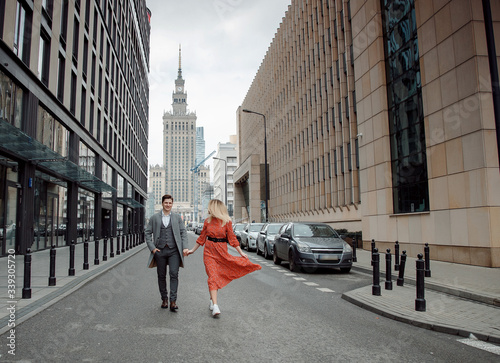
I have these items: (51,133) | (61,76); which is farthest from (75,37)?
(51,133)

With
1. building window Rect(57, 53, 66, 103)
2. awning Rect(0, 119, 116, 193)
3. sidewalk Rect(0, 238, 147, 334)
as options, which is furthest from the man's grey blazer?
building window Rect(57, 53, 66, 103)

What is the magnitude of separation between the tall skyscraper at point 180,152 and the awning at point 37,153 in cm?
13989

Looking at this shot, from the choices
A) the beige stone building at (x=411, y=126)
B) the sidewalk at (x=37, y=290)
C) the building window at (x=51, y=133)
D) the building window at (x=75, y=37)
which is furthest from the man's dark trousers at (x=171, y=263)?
the building window at (x=75, y=37)

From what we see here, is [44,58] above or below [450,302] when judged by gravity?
above

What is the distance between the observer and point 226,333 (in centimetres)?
516

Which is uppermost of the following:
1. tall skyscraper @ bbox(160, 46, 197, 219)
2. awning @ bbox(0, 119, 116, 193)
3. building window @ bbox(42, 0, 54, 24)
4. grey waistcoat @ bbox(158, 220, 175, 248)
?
tall skyscraper @ bbox(160, 46, 197, 219)

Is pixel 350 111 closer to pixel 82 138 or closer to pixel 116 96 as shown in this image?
pixel 82 138

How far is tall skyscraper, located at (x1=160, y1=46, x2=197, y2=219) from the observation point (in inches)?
6447

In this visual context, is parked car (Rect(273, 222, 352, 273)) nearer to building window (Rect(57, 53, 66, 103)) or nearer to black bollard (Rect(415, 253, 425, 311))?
black bollard (Rect(415, 253, 425, 311))

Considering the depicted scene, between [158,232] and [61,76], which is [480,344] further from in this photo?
[61,76]

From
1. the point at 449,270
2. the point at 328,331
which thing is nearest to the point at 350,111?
the point at 449,270

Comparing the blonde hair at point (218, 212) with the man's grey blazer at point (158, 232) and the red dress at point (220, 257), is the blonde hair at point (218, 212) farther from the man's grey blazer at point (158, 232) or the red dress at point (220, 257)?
the man's grey blazer at point (158, 232)

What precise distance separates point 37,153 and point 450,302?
14.4m

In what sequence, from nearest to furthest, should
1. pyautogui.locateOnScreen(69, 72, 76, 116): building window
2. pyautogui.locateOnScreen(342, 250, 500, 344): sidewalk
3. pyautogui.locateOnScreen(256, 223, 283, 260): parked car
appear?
pyautogui.locateOnScreen(342, 250, 500, 344): sidewalk → pyautogui.locateOnScreen(256, 223, 283, 260): parked car → pyautogui.locateOnScreen(69, 72, 76, 116): building window
